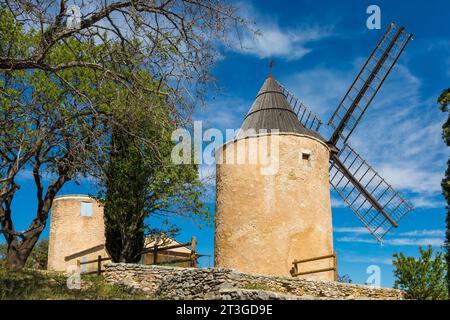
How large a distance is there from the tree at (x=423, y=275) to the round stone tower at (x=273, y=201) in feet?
12.5

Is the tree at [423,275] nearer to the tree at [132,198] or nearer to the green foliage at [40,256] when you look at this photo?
the tree at [132,198]

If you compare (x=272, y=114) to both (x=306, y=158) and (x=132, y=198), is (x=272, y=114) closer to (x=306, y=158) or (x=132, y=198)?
(x=306, y=158)

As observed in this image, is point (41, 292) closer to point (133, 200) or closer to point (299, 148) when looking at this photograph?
point (133, 200)

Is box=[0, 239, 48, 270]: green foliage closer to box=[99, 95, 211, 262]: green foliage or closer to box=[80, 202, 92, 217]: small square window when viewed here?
box=[80, 202, 92, 217]: small square window

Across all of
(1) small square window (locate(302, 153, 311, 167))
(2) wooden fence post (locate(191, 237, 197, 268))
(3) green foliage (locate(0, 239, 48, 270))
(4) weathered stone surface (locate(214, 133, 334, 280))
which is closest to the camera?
(2) wooden fence post (locate(191, 237, 197, 268))

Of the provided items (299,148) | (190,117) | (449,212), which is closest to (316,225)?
(299,148)

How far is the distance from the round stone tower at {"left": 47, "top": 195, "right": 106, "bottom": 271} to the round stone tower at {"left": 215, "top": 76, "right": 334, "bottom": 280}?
9058mm

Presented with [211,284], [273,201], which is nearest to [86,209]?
[273,201]

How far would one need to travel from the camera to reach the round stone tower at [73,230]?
21.7 m

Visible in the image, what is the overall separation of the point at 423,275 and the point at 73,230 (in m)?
15.5

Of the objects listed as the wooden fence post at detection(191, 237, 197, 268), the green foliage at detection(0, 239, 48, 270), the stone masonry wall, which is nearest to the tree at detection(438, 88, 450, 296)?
the stone masonry wall

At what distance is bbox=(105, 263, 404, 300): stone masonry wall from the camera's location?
10922mm

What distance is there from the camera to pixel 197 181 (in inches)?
650

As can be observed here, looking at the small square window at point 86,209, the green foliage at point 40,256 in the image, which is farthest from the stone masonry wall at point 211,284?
the green foliage at point 40,256
